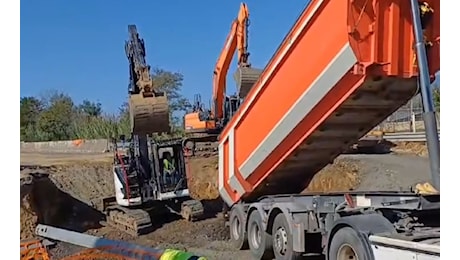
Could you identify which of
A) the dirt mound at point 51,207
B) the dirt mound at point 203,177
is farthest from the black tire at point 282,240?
the dirt mound at point 203,177

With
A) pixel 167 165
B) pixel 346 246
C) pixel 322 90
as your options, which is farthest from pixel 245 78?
pixel 346 246

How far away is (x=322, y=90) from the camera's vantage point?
5.93 meters

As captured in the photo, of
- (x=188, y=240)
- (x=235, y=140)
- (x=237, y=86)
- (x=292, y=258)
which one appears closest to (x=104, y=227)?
(x=188, y=240)

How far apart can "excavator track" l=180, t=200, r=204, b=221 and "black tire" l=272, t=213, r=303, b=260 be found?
4.70 metres

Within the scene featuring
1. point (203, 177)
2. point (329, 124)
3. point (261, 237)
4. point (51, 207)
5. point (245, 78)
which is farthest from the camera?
point (203, 177)

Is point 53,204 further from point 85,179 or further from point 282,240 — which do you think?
point 282,240

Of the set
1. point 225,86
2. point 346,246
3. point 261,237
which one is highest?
point 225,86

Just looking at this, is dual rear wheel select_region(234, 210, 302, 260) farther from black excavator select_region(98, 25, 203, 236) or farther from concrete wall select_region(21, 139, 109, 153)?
concrete wall select_region(21, 139, 109, 153)

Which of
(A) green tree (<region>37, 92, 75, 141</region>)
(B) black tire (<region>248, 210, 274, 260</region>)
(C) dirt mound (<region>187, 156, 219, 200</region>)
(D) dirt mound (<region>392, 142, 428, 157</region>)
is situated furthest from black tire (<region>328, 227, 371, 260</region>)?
(A) green tree (<region>37, 92, 75, 141</region>)

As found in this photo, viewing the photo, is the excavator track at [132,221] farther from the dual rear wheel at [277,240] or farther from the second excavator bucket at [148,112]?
the dual rear wheel at [277,240]

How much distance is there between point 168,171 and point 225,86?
367 centimetres

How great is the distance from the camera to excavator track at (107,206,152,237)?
11555 millimetres

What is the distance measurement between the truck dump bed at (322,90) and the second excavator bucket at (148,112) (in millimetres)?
2638
